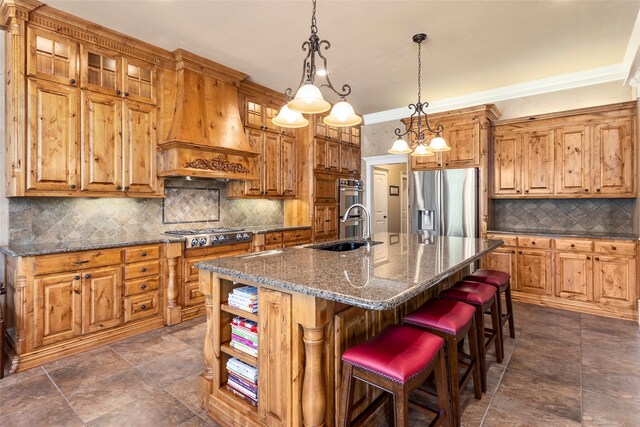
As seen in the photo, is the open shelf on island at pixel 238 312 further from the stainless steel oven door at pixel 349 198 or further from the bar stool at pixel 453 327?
the stainless steel oven door at pixel 349 198

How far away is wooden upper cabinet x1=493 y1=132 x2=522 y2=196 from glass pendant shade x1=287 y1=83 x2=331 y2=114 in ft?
11.8

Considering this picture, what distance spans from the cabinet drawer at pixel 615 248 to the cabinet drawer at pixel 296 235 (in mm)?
3580

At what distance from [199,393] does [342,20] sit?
316cm

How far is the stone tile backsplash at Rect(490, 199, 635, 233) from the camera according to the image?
4129 mm

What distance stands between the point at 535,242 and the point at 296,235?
312 centimetres

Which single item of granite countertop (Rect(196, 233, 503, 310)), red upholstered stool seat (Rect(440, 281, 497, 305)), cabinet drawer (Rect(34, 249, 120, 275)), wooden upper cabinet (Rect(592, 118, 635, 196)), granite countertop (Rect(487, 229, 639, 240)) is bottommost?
red upholstered stool seat (Rect(440, 281, 497, 305))

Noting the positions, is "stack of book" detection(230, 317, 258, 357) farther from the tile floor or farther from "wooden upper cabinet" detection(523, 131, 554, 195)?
"wooden upper cabinet" detection(523, 131, 554, 195)

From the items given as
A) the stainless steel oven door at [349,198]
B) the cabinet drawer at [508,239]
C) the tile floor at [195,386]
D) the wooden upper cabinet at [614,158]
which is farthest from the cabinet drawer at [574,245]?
the stainless steel oven door at [349,198]

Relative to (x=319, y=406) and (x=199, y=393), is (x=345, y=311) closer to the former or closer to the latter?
(x=319, y=406)

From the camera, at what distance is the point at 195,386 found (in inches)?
92.6

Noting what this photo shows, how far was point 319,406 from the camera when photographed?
1562 millimetres

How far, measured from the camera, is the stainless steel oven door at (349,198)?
5.72 meters

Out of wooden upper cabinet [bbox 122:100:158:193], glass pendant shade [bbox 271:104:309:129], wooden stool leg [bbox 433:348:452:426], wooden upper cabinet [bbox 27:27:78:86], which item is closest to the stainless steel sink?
glass pendant shade [bbox 271:104:309:129]

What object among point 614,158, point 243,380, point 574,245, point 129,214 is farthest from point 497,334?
point 129,214
